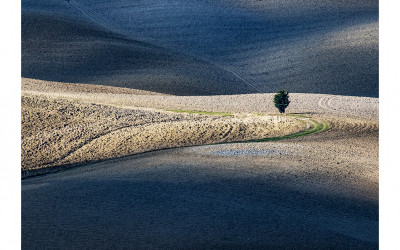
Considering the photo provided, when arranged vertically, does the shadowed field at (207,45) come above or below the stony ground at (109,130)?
above

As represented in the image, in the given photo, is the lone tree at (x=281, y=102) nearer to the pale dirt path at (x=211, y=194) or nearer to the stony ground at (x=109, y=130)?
the stony ground at (x=109, y=130)

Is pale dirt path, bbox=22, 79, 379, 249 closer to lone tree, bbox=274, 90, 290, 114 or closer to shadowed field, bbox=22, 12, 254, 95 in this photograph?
lone tree, bbox=274, 90, 290, 114

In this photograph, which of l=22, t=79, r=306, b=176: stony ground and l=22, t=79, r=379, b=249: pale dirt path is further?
l=22, t=79, r=306, b=176: stony ground

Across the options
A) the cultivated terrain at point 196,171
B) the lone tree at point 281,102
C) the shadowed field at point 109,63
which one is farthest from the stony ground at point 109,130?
the shadowed field at point 109,63

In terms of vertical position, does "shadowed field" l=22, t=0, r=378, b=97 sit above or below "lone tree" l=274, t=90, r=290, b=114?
above

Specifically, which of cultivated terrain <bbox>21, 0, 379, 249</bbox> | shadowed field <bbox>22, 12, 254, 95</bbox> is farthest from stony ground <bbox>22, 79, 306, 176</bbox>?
shadowed field <bbox>22, 12, 254, 95</bbox>

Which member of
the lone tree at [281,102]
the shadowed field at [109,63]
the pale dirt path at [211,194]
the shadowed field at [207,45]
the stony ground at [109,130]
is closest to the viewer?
the pale dirt path at [211,194]

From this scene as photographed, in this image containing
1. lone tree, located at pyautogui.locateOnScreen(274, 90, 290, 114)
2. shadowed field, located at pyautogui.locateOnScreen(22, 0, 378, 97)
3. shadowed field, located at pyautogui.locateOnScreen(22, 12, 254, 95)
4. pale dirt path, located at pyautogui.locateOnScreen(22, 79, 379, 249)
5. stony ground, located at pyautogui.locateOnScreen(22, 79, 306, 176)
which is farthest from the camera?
shadowed field, located at pyautogui.locateOnScreen(22, 0, 378, 97)

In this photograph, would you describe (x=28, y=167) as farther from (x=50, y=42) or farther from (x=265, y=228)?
(x=50, y=42)

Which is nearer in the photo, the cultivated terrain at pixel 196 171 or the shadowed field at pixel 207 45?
the cultivated terrain at pixel 196 171

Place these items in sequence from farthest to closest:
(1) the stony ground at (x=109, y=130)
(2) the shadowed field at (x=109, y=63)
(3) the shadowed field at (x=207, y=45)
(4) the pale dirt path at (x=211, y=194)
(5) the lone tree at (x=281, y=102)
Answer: (3) the shadowed field at (x=207, y=45), (2) the shadowed field at (x=109, y=63), (5) the lone tree at (x=281, y=102), (1) the stony ground at (x=109, y=130), (4) the pale dirt path at (x=211, y=194)

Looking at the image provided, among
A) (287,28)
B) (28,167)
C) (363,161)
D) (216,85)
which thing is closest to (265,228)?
(363,161)
